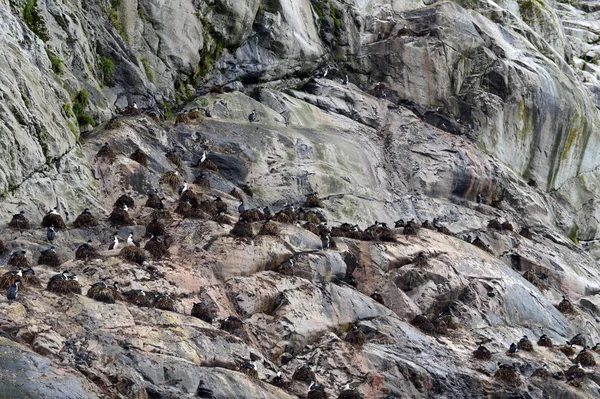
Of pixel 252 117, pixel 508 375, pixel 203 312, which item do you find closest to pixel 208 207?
pixel 203 312

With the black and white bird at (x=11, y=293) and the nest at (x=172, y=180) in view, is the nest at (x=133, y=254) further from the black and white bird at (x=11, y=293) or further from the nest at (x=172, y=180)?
the nest at (x=172, y=180)

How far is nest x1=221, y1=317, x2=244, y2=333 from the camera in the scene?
94.2ft

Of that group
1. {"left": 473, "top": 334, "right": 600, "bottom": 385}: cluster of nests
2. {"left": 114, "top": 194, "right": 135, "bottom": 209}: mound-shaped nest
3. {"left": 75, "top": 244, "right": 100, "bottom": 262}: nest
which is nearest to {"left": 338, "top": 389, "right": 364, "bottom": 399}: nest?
{"left": 473, "top": 334, "right": 600, "bottom": 385}: cluster of nests

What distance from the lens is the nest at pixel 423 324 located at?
34.6 meters

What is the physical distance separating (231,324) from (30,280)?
6.25 m

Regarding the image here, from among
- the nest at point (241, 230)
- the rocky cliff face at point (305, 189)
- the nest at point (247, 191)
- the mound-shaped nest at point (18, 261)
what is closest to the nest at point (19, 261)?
the mound-shaped nest at point (18, 261)

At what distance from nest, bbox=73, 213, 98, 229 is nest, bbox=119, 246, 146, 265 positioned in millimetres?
3047

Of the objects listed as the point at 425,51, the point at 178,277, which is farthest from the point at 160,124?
the point at 425,51

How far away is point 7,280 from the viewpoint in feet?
83.8

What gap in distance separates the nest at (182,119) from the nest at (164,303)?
16094 millimetres

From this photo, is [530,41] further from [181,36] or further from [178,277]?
[178,277]

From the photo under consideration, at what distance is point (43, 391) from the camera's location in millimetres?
21672

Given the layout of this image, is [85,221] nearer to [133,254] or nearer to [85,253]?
[85,253]

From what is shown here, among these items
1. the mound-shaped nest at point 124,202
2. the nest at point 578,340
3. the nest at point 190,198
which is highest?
the mound-shaped nest at point 124,202
